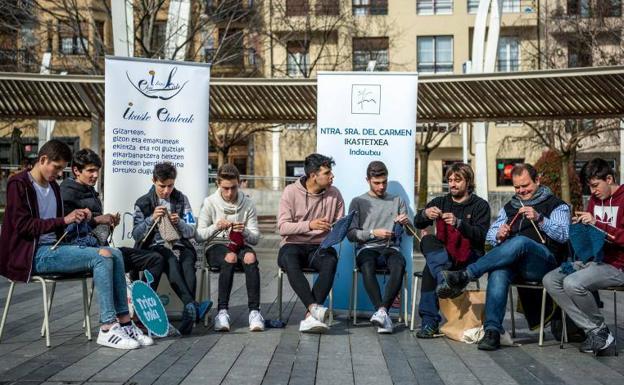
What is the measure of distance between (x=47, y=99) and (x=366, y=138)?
5725mm

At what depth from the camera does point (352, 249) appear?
807cm

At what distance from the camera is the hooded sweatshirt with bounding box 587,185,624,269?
622 cm

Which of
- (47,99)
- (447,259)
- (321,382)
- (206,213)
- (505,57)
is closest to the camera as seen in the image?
(321,382)

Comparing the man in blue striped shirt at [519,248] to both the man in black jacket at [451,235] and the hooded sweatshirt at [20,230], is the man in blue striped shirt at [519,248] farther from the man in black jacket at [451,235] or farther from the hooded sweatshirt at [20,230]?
the hooded sweatshirt at [20,230]

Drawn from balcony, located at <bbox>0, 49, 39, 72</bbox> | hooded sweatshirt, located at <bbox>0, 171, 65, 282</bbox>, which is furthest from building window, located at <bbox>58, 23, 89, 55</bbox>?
hooded sweatshirt, located at <bbox>0, 171, 65, 282</bbox>

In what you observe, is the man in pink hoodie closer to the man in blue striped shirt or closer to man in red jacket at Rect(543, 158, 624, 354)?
the man in blue striped shirt

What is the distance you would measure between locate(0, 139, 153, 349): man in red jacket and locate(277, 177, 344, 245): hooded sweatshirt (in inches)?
63.1

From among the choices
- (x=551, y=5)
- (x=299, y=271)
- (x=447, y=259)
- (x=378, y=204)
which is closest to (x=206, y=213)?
(x=299, y=271)

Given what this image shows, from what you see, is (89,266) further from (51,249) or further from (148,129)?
(148,129)

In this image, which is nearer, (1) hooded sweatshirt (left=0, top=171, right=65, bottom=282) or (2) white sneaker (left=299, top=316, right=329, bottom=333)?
(1) hooded sweatshirt (left=0, top=171, right=65, bottom=282)

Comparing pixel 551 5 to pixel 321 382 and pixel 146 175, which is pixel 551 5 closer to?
pixel 146 175

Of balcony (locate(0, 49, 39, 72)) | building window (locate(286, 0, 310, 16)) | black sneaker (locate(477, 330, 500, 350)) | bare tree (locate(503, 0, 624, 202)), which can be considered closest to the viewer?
black sneaker (locate(477, 330, 500, 350))

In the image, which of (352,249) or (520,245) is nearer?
(520,245)

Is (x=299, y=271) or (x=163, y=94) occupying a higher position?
(x=163, y=94)
